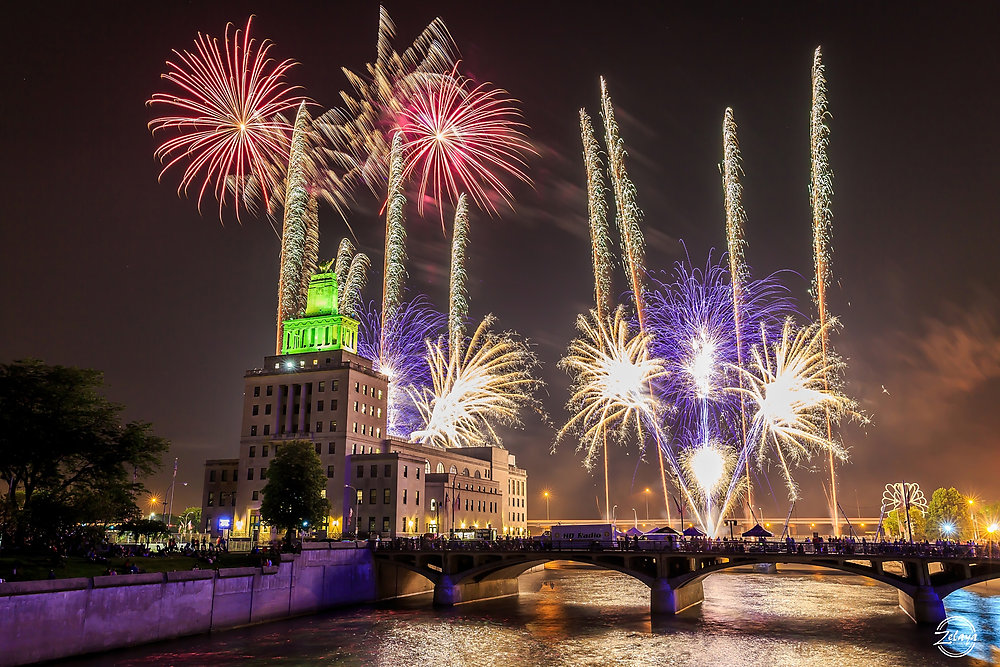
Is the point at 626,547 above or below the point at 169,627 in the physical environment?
above

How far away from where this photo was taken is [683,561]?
87750 mm

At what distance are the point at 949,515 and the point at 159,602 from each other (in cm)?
17091

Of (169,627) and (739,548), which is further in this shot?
(739,548)

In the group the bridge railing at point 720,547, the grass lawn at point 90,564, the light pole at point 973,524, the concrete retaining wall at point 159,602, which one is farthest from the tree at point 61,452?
the light pole at point 973,524

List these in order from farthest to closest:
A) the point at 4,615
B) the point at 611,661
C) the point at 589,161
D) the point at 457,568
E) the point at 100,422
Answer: the point at 457,568 → the point at 589,161 → the point at 100,422 → the point at 611,661 → the point at 4,615

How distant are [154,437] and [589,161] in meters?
57.4

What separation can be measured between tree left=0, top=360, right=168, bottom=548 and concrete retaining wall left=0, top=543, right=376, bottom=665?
1560 cm

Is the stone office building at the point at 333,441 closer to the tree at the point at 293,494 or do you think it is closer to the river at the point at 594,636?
the tree at the point at 293,494

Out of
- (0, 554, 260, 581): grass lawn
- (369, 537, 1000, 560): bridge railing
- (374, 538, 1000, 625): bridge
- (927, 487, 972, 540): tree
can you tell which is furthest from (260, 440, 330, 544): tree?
(927, 487, 972, 540): tree

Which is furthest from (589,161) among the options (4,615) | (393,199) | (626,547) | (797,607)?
(4,615)

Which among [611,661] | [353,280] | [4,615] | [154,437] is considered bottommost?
[611,661]

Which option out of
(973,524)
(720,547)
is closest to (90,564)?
(720,547)

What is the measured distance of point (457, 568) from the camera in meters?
92.9

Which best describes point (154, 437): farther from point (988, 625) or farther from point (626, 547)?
point (988, 625)
